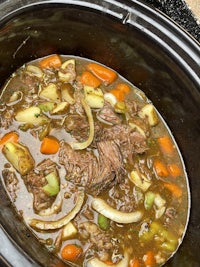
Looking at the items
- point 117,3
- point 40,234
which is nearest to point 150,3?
point 117,3

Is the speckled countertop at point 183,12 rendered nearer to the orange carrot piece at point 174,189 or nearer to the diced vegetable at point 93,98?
the diced vegetable at point 93,98

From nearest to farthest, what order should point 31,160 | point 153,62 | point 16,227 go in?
1. point 16,227
2. point 31,160
3. point 153,62

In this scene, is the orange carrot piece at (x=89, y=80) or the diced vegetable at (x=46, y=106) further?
the orange carrot piece at (x=89, y=80)

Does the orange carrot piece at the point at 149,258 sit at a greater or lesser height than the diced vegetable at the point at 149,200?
lesser

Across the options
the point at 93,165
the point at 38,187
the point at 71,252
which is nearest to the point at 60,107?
the point at 93,165

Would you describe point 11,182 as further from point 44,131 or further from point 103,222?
point 103,222

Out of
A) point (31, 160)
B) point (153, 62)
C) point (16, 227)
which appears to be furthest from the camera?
point (153, 62)

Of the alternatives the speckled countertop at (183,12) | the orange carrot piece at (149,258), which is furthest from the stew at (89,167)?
the speckled countertop at (183,12)

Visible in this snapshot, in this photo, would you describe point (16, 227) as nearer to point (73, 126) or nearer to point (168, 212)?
point (73, 126)
